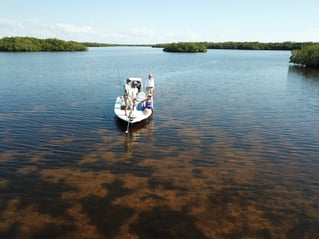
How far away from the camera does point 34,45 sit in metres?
116

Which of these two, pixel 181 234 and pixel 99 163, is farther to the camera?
pixel 99 163

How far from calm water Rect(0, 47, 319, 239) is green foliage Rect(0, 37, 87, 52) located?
103m

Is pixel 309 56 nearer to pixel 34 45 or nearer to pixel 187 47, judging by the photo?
pixel 187 47

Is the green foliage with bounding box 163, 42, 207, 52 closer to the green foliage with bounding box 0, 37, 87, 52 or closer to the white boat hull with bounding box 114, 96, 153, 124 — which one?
the green foliage with bounding box 0, 37, 87, 52

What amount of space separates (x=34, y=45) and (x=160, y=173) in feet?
396

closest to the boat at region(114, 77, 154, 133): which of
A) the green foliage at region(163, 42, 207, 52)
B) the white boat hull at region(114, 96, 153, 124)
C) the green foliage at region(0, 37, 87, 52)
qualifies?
the white boat hull at region(114, 96, 153, 124)

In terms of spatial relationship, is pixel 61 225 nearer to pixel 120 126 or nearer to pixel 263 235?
pixel 263 235

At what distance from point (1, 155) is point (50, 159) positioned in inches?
84.2

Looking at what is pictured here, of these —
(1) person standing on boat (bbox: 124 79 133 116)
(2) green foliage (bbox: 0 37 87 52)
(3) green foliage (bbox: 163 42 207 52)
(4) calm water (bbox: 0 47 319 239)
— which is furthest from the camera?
(3) green foliage (bbox: 163 42 207 52)

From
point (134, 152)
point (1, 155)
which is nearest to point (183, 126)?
point (134, 152)

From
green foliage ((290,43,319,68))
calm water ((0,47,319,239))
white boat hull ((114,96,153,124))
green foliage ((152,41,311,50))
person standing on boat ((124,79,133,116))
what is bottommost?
calm water ((0,47,319,239))

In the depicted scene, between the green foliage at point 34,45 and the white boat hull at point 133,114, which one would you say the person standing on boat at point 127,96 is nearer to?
the white boat hull at point 133,114

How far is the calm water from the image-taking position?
7.97m

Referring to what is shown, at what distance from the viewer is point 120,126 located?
1639 centimetres
